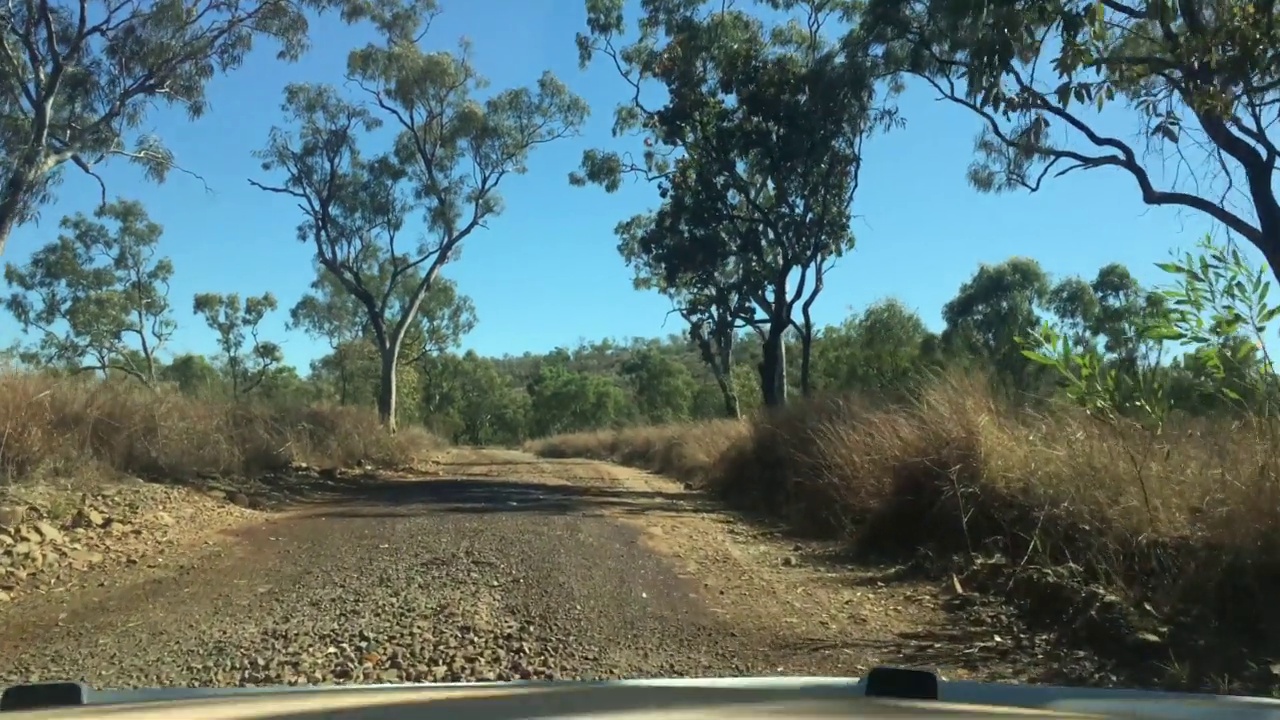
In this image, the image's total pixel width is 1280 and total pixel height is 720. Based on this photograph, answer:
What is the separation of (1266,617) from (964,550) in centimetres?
309

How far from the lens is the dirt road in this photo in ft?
19.2

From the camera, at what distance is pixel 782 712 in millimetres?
3453

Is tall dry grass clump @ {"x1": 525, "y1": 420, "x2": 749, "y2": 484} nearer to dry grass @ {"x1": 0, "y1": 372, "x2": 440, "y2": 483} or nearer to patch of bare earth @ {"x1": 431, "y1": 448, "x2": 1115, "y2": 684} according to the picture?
dry grass @ {"x1": 0, "y1": 372, "x2": 440, "y2": 483}

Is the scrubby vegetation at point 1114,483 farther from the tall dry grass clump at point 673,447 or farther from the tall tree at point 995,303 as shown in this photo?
the tall tree at point 995,303

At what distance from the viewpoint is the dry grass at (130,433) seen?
11.7m

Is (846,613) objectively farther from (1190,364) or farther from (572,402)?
(572,402)

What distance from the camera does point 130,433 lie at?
14.3m

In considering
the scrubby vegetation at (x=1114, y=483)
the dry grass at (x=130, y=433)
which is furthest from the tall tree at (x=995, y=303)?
the dry grass at (x=130, y=433)

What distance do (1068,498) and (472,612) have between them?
4638 millimetres

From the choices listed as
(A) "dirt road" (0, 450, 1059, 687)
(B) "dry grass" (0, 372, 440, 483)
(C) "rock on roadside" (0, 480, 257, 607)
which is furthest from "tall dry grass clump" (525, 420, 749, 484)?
(C) "rock on roadside" (0, 480, 257, 607)

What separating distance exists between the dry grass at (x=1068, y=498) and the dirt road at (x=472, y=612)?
824 mm

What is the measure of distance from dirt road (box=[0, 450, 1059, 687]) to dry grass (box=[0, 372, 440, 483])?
2.49 meters

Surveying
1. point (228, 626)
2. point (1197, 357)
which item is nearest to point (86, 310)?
point (228, 626)

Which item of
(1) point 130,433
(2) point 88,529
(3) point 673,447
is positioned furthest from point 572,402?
(2) point 88,529
